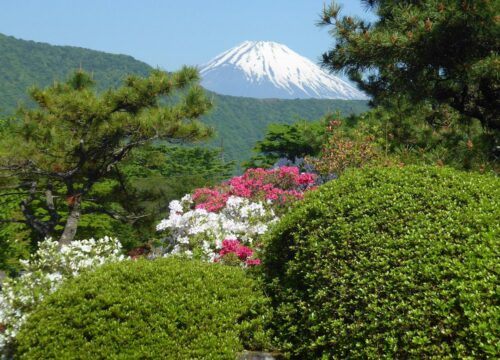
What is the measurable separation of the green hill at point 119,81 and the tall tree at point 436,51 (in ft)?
358

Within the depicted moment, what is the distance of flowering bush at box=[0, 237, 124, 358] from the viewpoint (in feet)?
18.4

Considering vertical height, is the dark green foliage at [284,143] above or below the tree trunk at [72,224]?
above

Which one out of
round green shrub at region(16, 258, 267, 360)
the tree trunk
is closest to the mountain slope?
the tree trunk

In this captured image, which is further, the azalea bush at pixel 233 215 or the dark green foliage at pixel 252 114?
the dark green foliage at pixel 252 114

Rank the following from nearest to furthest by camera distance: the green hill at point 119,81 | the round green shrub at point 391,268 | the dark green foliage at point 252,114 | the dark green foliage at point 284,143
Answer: the round green shrub at point 391,268
the dark green foliage at point 284,143
the green hill at point 119,81
the dark green foliage at point 252,114

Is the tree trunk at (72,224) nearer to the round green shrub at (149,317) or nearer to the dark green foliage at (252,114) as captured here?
the round green shrub at (149,317)

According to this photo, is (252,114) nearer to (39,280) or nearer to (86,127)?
(86,127)

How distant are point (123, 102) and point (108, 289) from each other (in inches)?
456

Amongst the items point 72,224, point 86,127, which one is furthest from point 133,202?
point 86,127

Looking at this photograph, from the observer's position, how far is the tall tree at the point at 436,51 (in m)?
7.55

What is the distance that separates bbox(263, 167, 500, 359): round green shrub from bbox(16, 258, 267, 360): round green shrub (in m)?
0.40

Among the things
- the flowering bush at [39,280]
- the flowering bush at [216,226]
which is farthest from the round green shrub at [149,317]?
the flowering bush at [216,226]

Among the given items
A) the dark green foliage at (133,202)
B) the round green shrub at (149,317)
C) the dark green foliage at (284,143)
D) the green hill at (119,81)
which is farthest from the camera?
the green hill at (119,81)

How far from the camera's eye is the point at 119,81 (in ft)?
407
